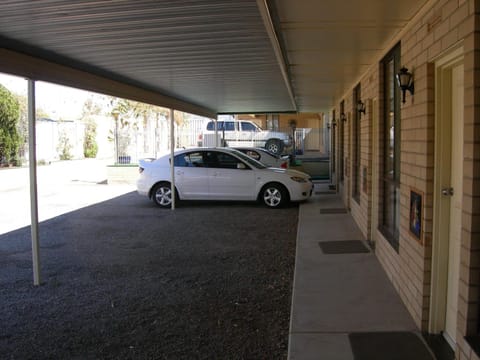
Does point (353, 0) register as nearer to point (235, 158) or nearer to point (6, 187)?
point (235, 158)

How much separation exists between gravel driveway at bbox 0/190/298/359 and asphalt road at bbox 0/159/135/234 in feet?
6.24

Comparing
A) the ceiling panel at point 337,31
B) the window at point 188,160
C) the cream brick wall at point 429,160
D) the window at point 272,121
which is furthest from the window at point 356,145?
the window at point 272,121

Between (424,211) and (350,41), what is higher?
(350,41)

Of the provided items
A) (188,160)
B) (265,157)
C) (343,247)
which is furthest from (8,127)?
(343,247)

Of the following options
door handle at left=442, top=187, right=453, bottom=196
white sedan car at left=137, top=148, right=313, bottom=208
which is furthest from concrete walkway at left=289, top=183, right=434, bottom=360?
white sedan car at left=137, top=148, right=313, bottom=208

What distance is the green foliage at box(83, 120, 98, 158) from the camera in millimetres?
35469

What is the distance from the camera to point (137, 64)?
6.85m

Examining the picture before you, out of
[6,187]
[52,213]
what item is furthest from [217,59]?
[6,187]

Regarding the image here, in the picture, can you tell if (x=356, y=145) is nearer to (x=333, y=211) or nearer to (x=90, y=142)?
(x=333, y=211)

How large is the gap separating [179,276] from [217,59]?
2961 mm

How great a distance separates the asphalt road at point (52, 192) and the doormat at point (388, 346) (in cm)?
761

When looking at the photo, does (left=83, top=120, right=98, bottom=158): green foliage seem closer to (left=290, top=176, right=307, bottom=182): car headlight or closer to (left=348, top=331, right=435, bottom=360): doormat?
(left=290, top=176, right=307, bottom=182): car headlight

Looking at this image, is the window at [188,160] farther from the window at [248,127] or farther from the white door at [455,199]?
the window at [248,127]

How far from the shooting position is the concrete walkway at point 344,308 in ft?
13.0
